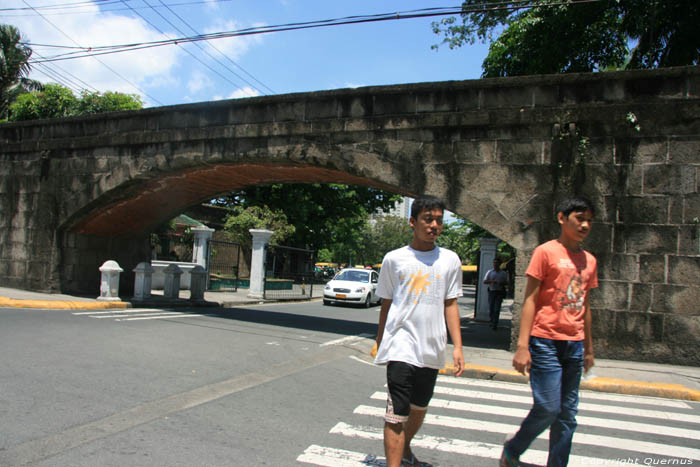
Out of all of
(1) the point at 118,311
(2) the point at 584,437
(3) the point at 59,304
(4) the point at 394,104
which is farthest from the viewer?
(1) the point at 118,311

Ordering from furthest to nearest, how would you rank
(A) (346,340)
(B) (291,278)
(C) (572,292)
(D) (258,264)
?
(B) (291,278)
(D) (258,264)
(A) (346,340)
(C) (572,292)

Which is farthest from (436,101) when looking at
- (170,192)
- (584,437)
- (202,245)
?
(202,245)

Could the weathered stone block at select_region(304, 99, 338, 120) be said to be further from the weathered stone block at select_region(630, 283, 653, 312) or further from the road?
the weathered stone block at select_region(630, 283, 653, 312)

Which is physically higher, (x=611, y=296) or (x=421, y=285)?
(x=421, y=285)

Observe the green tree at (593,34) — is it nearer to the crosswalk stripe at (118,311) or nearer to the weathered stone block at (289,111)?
the weathered stone block at (289,111)

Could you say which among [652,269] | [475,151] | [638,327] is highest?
[475,151]

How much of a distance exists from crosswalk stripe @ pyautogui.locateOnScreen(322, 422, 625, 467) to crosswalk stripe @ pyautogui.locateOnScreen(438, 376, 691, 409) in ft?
8.35

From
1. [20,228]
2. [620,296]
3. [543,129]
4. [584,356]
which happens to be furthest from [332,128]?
[20,228]

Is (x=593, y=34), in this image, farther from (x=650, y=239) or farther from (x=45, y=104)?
(x=45, y=104)

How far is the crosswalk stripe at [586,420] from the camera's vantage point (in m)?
4.74

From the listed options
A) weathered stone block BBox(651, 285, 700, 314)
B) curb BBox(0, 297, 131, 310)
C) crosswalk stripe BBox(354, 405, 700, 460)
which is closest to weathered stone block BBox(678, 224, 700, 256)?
weathered stone block BBox(651, 285, 700, 314)

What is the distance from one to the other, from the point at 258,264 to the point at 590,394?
1497 cm

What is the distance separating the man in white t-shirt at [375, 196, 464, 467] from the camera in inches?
122

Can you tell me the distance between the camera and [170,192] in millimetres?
13992
